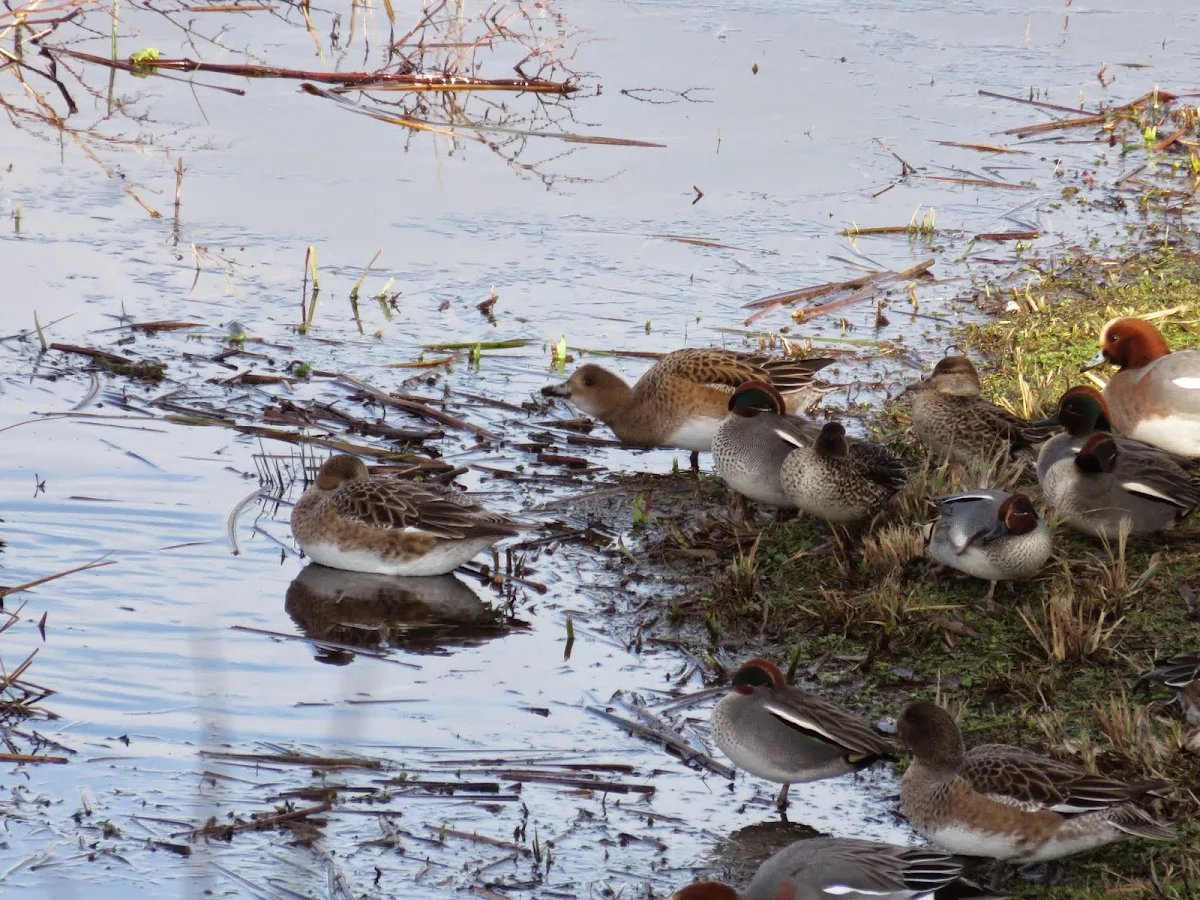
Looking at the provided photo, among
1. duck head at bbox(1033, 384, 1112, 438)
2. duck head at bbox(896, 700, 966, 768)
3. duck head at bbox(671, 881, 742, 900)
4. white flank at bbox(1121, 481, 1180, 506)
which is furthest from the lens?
duck head at bbox(1033, 384, 1112, 438)

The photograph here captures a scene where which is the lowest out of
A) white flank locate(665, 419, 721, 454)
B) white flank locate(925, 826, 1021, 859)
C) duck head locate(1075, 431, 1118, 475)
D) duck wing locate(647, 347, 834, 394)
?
white flank locate(925, 826, 1021, 859)

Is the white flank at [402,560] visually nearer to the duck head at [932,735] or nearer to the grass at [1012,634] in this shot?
the grass at [1012,634]

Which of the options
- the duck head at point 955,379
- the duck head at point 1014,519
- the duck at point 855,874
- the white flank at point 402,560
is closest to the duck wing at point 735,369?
the duck head at point 955,379

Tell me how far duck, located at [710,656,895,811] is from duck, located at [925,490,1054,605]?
3.95 ft

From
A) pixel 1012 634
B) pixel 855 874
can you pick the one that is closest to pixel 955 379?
pixel 1012 634

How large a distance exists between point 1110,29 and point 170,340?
1152cm

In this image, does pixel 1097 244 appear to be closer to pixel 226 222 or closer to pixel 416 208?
pixel 416 208

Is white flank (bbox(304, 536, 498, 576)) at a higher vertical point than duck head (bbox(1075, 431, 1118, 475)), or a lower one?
lower

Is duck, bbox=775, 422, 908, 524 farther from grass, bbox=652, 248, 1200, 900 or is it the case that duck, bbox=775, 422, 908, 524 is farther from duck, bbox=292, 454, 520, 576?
duck, bbox=292, 454, 520, 576

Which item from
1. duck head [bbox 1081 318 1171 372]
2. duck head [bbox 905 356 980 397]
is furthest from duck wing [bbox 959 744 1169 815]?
duck head [bbox 1081 318 1171 372]

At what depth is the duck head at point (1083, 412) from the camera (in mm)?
6816

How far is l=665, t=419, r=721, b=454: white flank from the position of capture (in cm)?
788

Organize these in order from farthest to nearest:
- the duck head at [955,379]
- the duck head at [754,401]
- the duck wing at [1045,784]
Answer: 1. the duck head at [955,379]
2. the duck head at [754,401]
3. the duck wing at [1045,784]

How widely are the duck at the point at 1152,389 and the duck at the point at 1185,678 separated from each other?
2.38 metres
